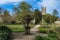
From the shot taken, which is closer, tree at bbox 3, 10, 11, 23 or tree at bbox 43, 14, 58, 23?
tree at bbox 43, 14, 58, 23

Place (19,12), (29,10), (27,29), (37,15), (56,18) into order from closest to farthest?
1. (27,29)
2. (29,10)
3. (19,12)
4. (56,18)
5. (37,15)

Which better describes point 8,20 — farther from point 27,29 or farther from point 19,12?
point 27,29

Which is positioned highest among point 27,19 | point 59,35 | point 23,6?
point 23,6

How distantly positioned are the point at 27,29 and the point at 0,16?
44.4 feet

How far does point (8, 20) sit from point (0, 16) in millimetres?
1883

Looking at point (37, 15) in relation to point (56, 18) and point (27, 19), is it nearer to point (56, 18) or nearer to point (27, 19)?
point (56, 18)

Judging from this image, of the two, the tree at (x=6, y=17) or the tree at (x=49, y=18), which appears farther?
the tree at (x=6, y=17)

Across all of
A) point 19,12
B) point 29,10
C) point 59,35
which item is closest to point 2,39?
point 59,35

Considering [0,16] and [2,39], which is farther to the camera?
[0,16]

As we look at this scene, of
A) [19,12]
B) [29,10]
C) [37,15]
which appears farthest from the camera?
[37,15]

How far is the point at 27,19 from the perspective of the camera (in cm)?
1188

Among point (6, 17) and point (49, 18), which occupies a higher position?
point (6, 17)

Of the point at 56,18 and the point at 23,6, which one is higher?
the point at 23,6

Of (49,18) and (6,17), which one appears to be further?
A: (6,17)
